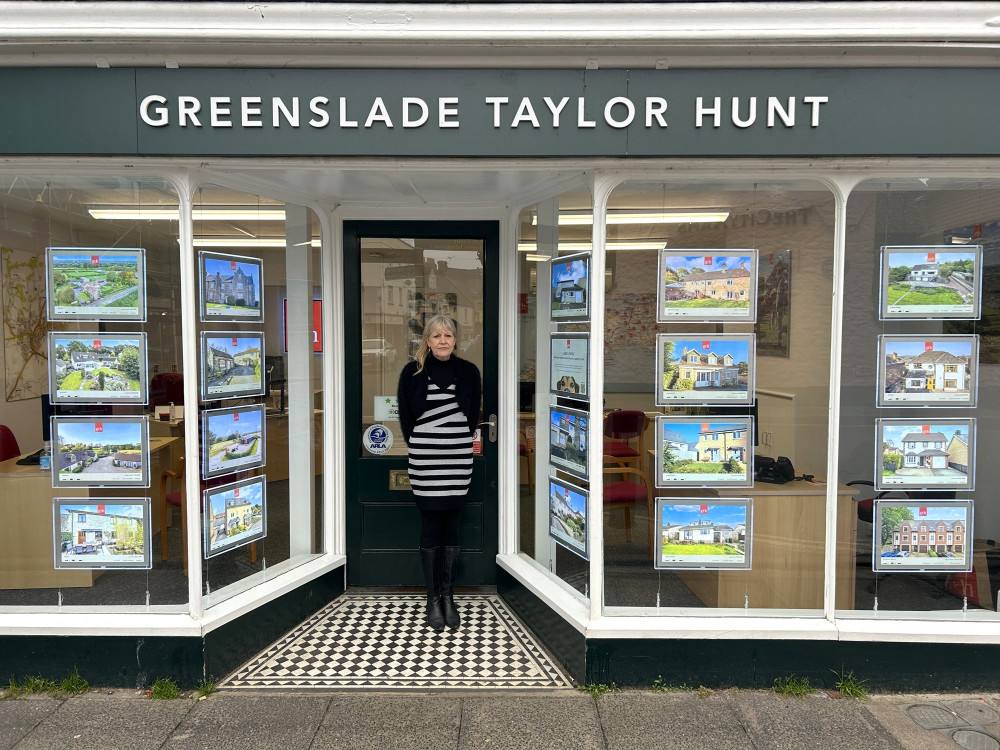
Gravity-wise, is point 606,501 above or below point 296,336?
below

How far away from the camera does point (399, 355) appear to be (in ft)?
15.4

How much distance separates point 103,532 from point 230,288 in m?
1.58

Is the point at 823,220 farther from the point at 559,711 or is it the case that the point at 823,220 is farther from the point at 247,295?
the point at 247,295

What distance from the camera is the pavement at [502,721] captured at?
3092 millimetres

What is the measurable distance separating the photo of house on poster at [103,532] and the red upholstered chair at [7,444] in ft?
1.19

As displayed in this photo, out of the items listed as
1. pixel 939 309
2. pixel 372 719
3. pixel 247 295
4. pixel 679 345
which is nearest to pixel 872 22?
pixel 939 309

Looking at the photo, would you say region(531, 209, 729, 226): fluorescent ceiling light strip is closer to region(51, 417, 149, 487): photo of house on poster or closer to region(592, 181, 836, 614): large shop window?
region(592, 181, 836, 614): large shop window

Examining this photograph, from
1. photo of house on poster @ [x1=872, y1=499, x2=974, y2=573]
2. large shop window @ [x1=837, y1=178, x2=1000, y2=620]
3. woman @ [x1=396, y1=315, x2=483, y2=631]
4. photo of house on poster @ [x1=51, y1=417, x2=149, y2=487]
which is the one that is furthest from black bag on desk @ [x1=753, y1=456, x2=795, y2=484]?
photo of house on poster @ [x1=51, y1=417, x2=149, y2=487]

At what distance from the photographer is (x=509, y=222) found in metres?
4.54

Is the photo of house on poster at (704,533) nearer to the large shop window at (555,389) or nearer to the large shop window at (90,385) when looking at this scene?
the large shop window at (555,389)

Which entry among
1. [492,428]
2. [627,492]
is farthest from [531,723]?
[492,428]

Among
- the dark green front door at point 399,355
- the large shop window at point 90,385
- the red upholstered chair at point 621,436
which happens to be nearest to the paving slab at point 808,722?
the red upholstered chair at point 621,436

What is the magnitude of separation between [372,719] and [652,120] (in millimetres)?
3381

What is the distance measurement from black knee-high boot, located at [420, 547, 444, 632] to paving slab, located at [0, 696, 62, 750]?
6.76 ft
